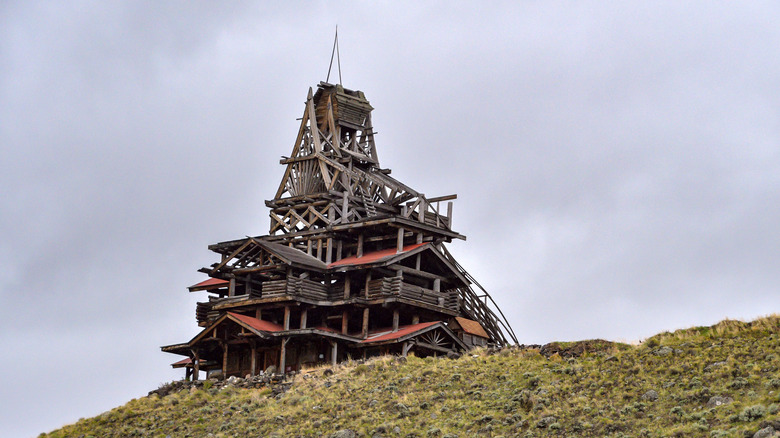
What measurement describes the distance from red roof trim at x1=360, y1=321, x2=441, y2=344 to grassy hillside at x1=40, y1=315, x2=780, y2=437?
5848 millimetres

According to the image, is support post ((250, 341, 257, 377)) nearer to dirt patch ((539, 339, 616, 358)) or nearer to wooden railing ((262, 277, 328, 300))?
wooden railing ((262, 277, 328, 300))

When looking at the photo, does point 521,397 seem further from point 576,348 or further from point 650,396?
point 576,348

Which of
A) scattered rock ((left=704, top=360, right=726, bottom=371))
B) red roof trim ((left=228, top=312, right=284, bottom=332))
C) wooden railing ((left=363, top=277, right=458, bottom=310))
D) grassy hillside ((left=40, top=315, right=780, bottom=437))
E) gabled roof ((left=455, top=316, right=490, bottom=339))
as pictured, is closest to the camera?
grassy hillside ((left=40, top=315, right=780, bottom=437))

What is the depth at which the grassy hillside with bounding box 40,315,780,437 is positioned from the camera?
1515 inches

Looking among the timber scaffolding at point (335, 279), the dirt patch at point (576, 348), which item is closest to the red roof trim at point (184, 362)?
the timber scaffolding at point (335, 279)

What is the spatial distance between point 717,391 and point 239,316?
30285 millimetres

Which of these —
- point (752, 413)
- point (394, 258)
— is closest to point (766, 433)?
point (752, 413)

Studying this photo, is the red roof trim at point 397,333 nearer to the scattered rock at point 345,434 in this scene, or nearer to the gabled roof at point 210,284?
the gabled roof at point 210,284

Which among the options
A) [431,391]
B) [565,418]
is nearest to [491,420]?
[565,418]

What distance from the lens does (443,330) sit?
63.2m

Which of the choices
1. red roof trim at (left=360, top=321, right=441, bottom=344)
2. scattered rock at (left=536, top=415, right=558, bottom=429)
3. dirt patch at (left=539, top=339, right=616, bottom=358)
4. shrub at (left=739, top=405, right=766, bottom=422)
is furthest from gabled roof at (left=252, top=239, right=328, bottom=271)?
shrub at (left=739, top=405, right=766, bottom=422)

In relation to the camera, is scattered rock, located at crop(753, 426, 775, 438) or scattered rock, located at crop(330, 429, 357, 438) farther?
scattered rock, located at crop(330, 429, 357, 438)

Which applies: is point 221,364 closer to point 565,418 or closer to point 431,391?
point 431,391

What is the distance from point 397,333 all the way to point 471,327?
7785 millimetres
